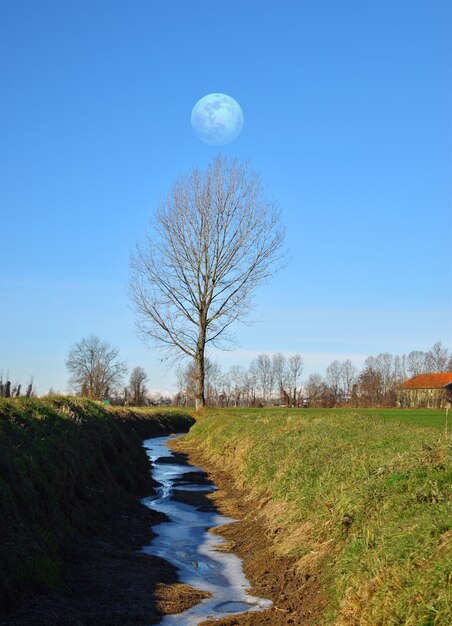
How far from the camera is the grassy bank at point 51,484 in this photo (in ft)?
23.6

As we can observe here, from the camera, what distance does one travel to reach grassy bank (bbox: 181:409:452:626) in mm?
5121

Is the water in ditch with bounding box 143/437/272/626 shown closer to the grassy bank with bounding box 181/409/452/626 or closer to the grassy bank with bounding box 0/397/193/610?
the grassy bank with bounding box 181/409/452/626

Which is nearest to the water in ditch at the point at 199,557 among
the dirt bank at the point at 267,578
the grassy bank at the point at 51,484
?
the dirt bank at the point at 267,578

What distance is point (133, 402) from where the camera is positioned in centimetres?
10262

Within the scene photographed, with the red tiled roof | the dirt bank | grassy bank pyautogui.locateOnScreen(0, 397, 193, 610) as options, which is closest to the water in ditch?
the dirt bank

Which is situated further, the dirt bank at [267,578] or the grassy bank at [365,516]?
the dirt bank at [267,578]

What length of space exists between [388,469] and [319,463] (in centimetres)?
260

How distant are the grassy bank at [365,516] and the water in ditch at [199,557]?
0.87 metres

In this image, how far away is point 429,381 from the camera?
110062mm

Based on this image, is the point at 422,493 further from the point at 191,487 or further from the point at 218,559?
the point at 191,487

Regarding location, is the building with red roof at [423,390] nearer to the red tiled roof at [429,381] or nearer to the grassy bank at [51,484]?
the red tiled roof at [429,381]

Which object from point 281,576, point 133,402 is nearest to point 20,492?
point 281,576

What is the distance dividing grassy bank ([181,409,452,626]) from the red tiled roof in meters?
99.9

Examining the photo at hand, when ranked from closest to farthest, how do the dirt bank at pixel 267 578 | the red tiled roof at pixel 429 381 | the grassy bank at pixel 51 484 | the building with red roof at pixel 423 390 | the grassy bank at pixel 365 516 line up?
the grassy bank at pixel 365 516 → the dirt bank at pixel 267 578 → the grassy bank at pixel 51 484 → the building with red roof at pixel 423 390 → the red tiled roof at pixel 429 381
